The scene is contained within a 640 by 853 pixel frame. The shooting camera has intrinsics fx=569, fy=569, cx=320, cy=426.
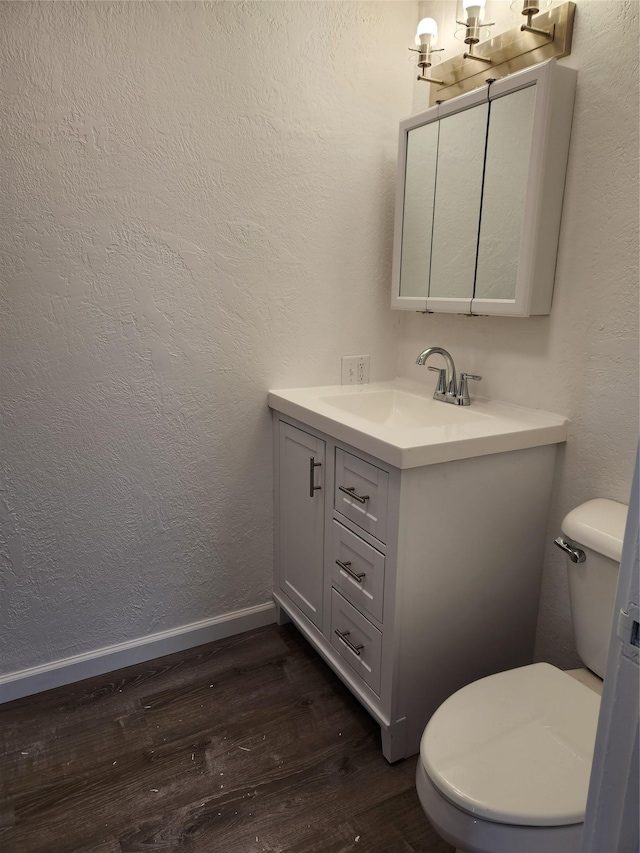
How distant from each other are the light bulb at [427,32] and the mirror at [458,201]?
0.80 ft

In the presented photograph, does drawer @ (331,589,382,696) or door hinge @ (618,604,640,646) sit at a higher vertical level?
door hinge @ (618,604,640,646)

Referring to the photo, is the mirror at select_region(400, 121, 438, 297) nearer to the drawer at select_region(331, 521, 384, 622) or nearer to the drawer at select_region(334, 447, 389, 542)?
the drawer at select_region(334, 447, 389, 542)

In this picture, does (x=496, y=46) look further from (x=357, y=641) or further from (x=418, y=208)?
(x=357, y=641)

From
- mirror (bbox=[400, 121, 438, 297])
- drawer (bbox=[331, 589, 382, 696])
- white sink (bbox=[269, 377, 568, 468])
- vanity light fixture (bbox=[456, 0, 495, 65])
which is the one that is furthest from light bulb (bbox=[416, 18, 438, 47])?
drawer (bbox=[331, 589, 382, 696])

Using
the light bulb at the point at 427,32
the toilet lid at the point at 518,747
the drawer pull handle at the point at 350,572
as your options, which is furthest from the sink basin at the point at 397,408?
the light bulb at the point at 427,32

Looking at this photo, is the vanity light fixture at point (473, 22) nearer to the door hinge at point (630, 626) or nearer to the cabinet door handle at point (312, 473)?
the cabinet door handle at point (312, 473)

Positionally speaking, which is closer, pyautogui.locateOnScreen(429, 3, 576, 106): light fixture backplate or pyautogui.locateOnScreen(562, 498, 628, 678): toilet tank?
pyautogui.locateOnScreen(562, 498, 628, 678): toilet tank

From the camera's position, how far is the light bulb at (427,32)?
5.61ft

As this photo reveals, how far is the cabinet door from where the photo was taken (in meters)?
1.73

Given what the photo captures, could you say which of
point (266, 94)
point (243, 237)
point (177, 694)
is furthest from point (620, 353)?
point (177, 694)

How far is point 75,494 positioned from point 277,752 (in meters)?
0.93

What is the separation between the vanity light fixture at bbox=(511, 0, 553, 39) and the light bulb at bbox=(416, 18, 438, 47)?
0.93 ft

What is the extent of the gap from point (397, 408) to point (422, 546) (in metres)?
0.67

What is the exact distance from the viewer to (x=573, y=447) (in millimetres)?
1527
